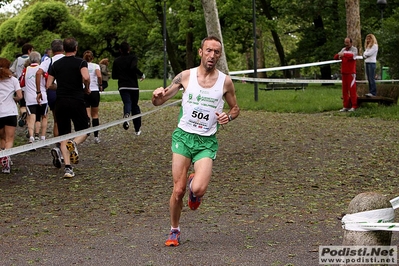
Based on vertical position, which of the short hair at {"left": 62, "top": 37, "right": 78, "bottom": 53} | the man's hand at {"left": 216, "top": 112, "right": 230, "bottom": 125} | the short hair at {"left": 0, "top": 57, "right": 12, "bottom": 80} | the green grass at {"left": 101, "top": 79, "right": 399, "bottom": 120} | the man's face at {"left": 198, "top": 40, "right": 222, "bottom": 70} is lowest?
the green grass at {"left": 101, "top": 79, "right": 399, "bottom": 120}

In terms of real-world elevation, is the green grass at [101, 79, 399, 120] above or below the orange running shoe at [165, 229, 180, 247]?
below

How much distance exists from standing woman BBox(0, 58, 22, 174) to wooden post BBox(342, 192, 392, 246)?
8517mm

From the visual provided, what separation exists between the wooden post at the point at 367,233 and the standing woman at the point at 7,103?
8517mm

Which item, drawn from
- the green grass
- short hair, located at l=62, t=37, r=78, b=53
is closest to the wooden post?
short hair, located at l=62, t=37, r=78, b=53

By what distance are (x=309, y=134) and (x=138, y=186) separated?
22.6 ft

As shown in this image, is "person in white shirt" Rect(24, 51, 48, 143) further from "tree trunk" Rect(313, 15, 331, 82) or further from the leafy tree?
the leafy tree

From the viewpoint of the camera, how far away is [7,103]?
43.4 feet

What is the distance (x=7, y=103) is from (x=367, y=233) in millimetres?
8707

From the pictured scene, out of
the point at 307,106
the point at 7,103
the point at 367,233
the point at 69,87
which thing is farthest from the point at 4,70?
the point at 307,106

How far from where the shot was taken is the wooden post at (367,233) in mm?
5668

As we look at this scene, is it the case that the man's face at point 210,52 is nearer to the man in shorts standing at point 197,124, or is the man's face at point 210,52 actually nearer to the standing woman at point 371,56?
the man in shorts standing at point 197,124

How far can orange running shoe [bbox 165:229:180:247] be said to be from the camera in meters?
7.88

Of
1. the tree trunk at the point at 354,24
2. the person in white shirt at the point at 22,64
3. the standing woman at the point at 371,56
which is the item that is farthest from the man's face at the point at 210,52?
the tree trunk at the point at 354,24

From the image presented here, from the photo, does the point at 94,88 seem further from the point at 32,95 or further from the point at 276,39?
the point at 276,39
